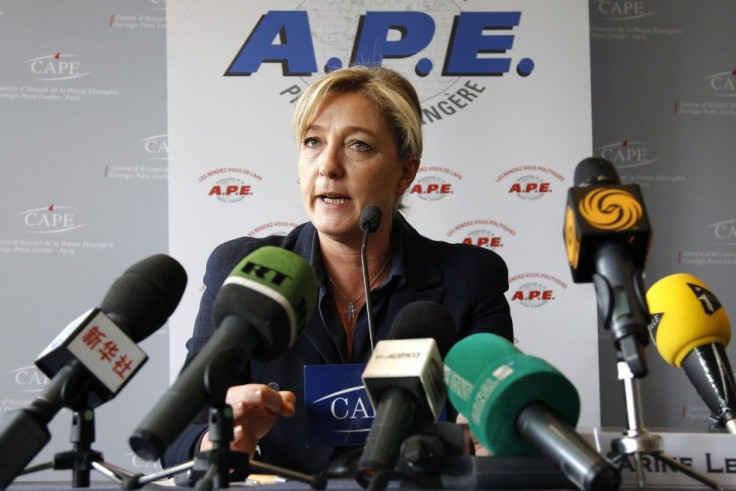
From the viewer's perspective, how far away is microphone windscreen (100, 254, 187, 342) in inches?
47.7

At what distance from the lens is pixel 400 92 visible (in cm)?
217

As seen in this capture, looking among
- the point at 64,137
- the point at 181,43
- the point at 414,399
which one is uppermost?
the point at 181,43

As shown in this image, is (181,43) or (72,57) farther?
(72,57)

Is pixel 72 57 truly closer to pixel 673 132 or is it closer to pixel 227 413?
pixel 673 132

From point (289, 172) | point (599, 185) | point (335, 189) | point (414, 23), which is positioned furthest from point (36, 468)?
point (414, 23)

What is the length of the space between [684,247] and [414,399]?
3051 millimetres

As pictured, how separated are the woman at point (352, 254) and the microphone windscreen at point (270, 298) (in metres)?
0.79

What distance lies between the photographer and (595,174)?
3.57 ft

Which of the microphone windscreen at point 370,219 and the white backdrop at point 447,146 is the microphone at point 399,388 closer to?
the microphone windscreen at point 370,219

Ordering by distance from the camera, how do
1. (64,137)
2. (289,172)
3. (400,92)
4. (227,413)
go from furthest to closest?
1. (64,137)
2. (289,172)
3. (400,92)
4. (227,413)

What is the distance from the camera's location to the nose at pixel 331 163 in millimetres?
2000

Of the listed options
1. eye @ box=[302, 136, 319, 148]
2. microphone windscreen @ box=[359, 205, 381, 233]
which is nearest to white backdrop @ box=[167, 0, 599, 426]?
eye @ box=[302, 136, 319, 148]

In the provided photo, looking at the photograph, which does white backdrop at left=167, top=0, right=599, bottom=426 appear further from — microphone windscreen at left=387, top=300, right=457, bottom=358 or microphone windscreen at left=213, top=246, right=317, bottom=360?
microphone windscreen at left=213, top=246, right=317, bottom=360

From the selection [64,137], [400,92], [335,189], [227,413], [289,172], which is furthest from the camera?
[64,137]
